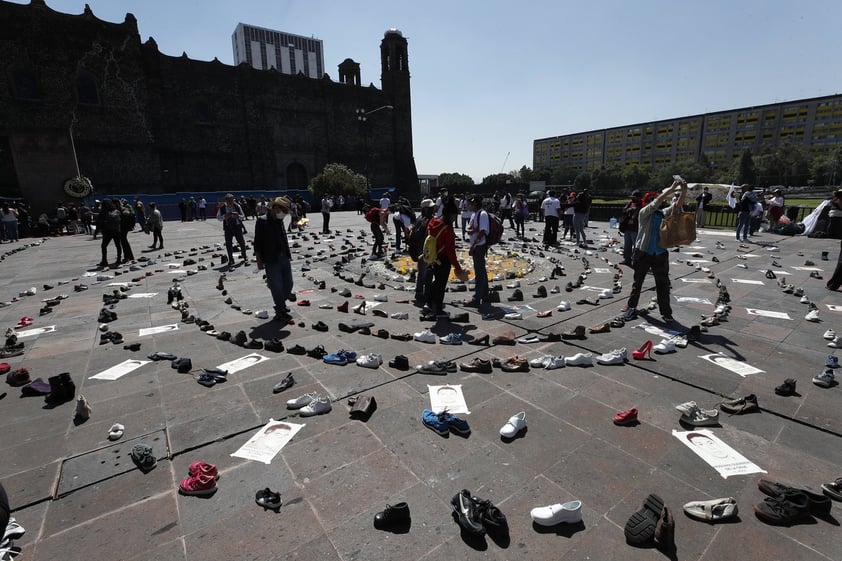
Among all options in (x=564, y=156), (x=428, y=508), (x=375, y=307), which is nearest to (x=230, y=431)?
(x=428, y=508)

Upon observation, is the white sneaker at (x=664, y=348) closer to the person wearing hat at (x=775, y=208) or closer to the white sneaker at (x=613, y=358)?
the white sneaker at (x=613, y=358)

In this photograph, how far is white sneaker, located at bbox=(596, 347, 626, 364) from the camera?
4848 millimetres

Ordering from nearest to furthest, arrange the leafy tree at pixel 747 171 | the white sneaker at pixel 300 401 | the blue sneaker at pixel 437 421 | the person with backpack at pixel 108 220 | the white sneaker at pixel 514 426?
1. the white sneaker at pixel 514 426
2. the blue sneaker at pixel 437 421
3. the white sneaker at pixel 300 401
4. the person with backpack at pixel 108 220
5. the leafy tree at pixel 747 171

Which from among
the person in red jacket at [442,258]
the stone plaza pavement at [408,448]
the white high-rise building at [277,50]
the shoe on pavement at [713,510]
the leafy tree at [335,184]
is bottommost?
the stone plaza pavement at [408,448]

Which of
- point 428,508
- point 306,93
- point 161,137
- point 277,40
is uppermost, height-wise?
point 277,40

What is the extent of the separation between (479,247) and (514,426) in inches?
170

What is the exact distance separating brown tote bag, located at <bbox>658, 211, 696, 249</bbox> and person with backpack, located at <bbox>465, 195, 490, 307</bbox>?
2.74 meters

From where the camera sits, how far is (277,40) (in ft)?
584

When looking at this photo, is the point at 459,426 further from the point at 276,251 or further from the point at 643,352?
the point at 276,251

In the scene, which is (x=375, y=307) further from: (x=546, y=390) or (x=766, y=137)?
(x=766, y=137)

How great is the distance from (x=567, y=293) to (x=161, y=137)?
50.8 meters

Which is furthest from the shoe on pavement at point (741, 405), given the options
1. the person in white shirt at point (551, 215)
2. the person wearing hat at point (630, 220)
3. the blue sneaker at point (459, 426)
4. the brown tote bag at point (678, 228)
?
the person in white shirt at point (551, 215)

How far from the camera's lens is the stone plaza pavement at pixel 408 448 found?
2426 mm

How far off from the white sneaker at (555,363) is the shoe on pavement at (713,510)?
86.9 inches
